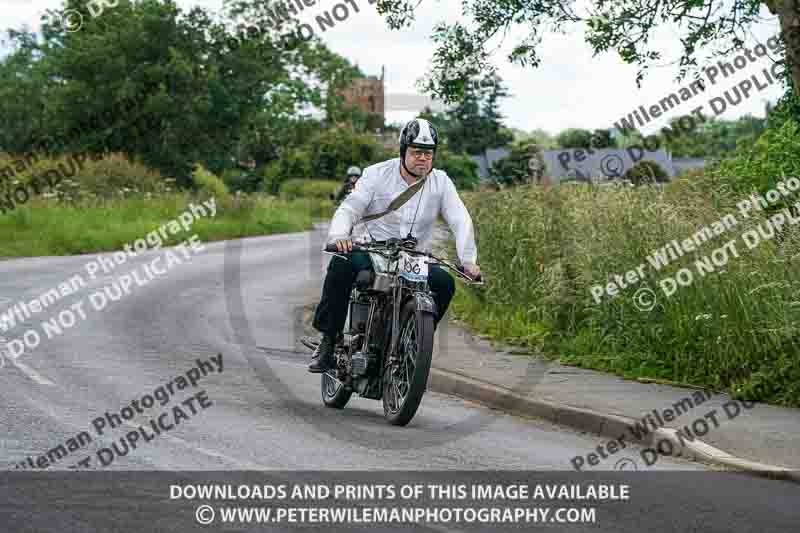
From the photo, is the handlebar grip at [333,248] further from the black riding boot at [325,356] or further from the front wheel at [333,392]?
the front wheel at [333,392]

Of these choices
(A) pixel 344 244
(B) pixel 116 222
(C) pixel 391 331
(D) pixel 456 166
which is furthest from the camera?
(D) pixel 456 166

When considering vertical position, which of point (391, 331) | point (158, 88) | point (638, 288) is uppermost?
point (158, 88)

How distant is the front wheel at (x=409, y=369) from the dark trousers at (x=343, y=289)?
1.13 feet

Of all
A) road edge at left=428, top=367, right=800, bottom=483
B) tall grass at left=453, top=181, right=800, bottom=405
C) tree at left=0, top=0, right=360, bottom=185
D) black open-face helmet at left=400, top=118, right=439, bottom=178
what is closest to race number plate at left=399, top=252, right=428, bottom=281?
black open-face helmet at left=400, top=118, right=439, bottom=178

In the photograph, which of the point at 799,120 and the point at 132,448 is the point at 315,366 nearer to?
the point at 132,448

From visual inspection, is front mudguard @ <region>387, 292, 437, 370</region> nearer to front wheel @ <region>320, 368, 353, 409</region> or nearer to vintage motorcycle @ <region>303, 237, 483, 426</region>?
vintage motorcycle @ <region>303, 237, 483, 426</region>

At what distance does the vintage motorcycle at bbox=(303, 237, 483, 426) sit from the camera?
31.4 feet

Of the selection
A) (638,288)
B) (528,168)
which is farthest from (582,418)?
(528,168)

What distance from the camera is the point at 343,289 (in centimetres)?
1051

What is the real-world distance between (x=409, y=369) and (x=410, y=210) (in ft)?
3.98

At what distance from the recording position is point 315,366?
35.5 feet

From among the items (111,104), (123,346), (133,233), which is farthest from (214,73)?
(123,346)

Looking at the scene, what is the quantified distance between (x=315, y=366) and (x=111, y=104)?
58.5m

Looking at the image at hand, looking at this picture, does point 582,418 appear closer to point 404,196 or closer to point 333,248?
point 404,196
